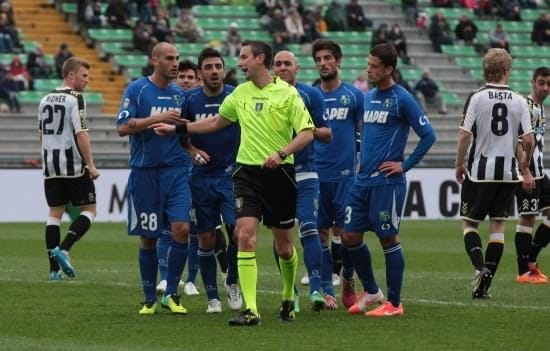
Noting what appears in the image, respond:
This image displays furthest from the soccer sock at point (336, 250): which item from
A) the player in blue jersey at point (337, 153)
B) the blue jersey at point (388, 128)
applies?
the blue jersey at point (388, 128)

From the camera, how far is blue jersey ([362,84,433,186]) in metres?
12.6

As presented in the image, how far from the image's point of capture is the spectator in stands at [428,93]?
121 feet

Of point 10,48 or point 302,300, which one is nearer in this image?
point 302,300

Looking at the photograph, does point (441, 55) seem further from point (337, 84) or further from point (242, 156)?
point (242, 156)

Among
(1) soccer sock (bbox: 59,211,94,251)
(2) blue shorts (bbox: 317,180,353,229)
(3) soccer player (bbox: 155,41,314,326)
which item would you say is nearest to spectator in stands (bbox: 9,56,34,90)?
(1) soccer sock (bbox: 59,211,94,251)

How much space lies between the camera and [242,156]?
12.0 metres

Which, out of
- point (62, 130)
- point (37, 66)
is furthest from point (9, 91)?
point (62, 130)

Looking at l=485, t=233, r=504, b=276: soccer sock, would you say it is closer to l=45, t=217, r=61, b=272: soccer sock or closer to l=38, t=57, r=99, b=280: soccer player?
l=38, t=57, r=99, b=280: soccer player

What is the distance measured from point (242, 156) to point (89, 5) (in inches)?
979

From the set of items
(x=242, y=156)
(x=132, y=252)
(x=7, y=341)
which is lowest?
(x=132, y=252)

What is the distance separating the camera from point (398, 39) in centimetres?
3806

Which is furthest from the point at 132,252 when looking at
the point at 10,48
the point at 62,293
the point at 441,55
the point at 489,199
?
the point at 441,55

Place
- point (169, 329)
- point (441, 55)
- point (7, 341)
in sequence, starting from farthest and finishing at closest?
point (441, 55)
point (169, 329)
point (7, 341)

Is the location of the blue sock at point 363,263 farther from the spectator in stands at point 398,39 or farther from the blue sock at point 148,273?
the spectator in stands at point 398,39
